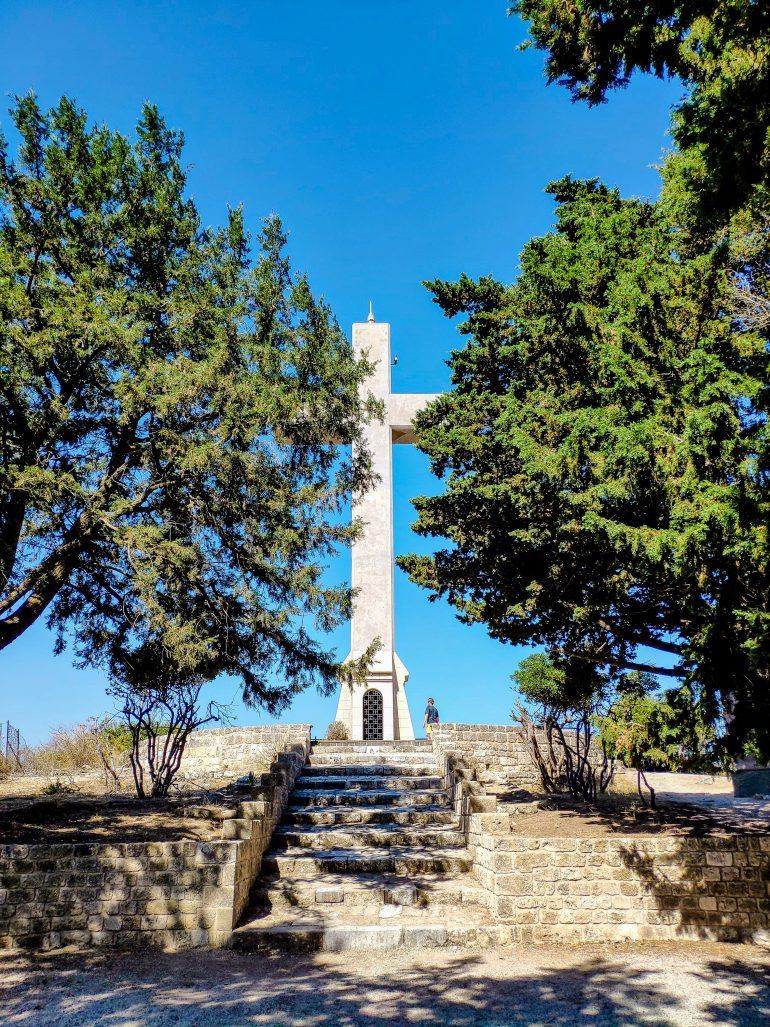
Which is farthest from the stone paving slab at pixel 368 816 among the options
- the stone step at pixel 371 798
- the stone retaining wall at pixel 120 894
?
the stone retaining wall at pixel 120 894

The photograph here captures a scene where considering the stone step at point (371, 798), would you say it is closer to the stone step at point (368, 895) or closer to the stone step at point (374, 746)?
the stone step at point (368, 895)

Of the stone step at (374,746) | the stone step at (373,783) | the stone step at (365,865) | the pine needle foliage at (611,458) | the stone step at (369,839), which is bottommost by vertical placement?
the stone step at (365,865)

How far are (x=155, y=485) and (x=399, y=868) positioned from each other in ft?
17.3

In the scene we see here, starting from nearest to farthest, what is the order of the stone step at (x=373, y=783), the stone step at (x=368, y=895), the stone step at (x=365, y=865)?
the stone step at (x=368, y=895), the stone step at (x=365, y=865), the stone step at (x=373, y=783)

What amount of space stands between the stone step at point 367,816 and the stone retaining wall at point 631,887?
7.83ft

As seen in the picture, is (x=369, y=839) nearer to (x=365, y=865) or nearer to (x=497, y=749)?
(x=365, y=865)

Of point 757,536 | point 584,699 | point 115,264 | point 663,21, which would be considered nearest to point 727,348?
point 757,536

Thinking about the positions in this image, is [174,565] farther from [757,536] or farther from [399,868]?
[757,536]

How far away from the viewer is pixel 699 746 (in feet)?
25.6

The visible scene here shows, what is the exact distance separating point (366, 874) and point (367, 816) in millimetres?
1520

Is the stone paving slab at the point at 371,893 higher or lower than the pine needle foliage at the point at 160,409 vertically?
lower

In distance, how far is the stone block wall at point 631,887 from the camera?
22.0 feet

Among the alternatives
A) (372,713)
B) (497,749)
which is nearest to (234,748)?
(372,713)

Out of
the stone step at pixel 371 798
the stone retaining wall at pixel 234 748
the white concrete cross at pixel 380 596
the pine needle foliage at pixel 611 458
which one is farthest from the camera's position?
the white concrete cross at pixel 380 596
